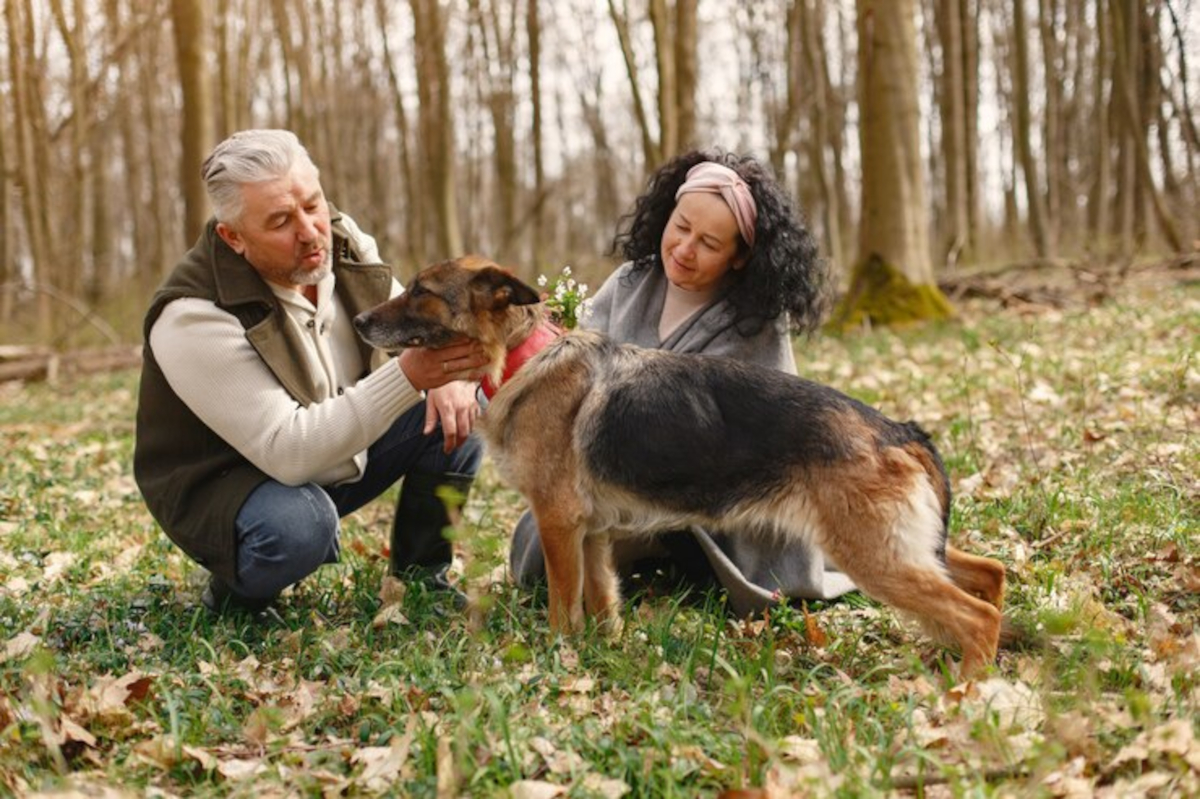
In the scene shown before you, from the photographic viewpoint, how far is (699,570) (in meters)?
4.72

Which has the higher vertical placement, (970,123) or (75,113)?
(75,113)

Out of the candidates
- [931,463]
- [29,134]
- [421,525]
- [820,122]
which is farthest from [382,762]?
[820,122]

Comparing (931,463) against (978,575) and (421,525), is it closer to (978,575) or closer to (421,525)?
(978,575)

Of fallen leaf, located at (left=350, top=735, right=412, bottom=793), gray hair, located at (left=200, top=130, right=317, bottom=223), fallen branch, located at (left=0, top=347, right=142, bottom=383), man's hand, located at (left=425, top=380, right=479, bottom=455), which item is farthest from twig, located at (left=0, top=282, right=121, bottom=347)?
fallen leaf, located at (left=350, top=735, right=412, bottom=793)

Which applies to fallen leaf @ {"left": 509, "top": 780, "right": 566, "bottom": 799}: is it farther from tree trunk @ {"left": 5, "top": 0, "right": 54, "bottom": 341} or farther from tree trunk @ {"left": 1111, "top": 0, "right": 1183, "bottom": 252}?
tree trunk @ {"left": 5, "top": 0, "right": 54, "bottom": 341}

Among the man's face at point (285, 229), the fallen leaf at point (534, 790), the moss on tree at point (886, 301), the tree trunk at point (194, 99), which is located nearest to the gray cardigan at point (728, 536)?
the man's face at point (285, 229)

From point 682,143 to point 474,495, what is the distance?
8087mm

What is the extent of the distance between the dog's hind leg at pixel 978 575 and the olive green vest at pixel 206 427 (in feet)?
8.97

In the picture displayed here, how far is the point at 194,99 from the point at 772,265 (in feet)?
32.7

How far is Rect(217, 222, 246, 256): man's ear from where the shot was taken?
4031 mm

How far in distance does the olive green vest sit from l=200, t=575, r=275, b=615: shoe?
15 cm

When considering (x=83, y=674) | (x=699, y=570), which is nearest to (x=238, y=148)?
(x=83, y=674)

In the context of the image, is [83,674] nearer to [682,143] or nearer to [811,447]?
[811,447]

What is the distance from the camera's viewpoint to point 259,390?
3.98m
